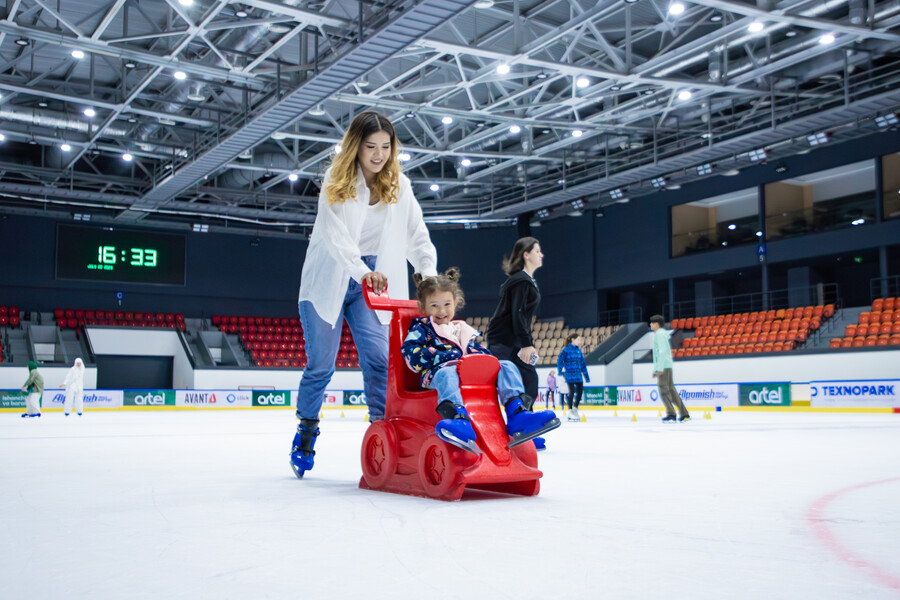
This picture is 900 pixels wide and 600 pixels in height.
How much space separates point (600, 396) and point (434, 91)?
9.27m

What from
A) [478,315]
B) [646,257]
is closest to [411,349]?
[646,257]

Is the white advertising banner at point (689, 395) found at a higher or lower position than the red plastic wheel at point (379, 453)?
lower

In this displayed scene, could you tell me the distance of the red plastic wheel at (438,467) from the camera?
2977 mm

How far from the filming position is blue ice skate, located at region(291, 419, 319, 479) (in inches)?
151

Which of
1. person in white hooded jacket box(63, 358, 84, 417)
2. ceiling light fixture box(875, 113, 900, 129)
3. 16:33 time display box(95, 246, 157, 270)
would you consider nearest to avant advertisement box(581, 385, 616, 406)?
ceiling light fixture box(875, 113, 900, 129)

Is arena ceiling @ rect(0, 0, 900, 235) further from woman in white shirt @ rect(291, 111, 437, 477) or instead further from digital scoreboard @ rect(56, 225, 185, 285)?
woman in white shirt @ rect(291, 111, 437, 477)

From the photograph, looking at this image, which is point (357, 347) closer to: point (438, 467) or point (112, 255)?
point (438, 467)

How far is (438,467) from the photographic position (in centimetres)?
307

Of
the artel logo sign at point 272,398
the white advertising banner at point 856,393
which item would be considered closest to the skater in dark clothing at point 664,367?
the white advertising banner at point 856,393

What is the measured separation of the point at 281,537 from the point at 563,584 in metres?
0.90

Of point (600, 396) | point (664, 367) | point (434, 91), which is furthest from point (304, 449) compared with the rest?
point (600, 396)

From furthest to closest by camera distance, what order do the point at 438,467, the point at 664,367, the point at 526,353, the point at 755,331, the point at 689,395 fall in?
the point at 755,331
the point at 689,395
the point at 664,367
the point at 526,353
the point at 438,467

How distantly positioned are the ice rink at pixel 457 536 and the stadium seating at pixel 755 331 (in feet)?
55.4

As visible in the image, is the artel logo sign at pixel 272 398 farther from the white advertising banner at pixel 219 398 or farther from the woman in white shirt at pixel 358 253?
the woman in white shirt at pixel 358 253
